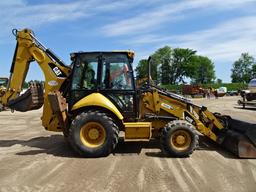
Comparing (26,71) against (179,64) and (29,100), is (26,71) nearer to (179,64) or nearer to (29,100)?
(29,100)

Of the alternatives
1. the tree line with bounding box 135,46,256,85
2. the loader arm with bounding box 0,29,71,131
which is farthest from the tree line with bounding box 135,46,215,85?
the loader arm with bounding box 0,29,71,131

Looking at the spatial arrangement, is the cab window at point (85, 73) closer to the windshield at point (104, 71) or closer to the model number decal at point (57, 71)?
the windshield at point (104, 71)

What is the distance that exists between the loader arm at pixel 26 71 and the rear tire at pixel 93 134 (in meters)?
1.11

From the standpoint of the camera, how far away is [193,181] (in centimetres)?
754

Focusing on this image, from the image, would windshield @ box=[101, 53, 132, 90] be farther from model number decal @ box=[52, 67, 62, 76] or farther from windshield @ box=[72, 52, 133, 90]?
model number decal @ box=[52, 67, 62, 76]

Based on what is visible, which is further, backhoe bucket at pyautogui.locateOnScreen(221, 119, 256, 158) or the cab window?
the cab window

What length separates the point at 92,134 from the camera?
10.1m

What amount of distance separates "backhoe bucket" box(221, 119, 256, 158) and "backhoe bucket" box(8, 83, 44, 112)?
5.27 meters

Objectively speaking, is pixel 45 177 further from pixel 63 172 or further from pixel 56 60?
pixel 56 60

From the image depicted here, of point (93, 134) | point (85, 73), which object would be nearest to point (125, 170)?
point (93, 134)

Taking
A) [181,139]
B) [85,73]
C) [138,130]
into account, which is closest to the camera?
[181,139]

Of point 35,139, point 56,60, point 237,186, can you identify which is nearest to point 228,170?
point 237,186

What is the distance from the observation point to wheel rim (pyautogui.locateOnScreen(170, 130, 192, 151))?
9984mm

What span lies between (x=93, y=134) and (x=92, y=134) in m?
0.03
